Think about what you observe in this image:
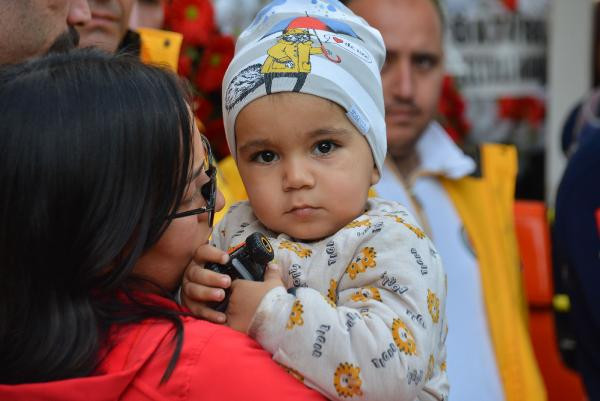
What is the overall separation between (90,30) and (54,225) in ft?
4.48

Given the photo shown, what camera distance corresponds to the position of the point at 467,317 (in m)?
3.20

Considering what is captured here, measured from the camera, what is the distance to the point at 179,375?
1684 mm

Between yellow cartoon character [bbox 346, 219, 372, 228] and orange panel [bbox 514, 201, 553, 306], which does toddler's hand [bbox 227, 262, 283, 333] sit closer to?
yellow cartoon character [bbox 346, 219, 372, 228]

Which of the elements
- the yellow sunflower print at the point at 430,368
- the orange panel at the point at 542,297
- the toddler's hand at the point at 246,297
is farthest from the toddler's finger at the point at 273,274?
the orange panel at the point at 542,297

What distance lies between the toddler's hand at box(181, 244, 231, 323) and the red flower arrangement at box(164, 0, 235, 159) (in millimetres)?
1775

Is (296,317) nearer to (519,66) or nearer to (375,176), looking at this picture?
(375,176)

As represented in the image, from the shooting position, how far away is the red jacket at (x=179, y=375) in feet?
5.44

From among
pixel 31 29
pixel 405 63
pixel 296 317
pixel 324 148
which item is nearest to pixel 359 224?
pixel 324 148

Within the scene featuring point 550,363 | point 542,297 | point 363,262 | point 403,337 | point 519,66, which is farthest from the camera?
point 519,66

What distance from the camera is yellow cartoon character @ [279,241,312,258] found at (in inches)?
76.9

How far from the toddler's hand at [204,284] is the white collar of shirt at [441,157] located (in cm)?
172

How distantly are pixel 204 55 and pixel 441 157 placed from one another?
1.06 meters

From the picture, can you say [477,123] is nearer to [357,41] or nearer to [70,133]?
[357,41]

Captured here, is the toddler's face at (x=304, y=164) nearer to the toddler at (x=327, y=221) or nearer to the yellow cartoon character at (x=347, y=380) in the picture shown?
the toddler at (x=327, y=221)
